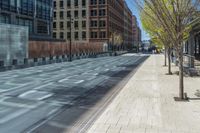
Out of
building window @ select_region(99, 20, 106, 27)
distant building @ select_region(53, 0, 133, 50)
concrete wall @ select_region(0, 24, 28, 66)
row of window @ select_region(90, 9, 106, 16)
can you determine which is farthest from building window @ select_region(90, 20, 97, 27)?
concrete wall @ select_region(0, 24, 28, 66)

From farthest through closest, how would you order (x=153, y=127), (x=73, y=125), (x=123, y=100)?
(x=123, y=100) → (x=73, y=125) → (x=153, y=127)

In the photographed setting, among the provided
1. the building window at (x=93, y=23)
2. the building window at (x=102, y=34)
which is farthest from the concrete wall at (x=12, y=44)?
the building window at (x=93, y=23)

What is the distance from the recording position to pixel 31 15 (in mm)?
63625

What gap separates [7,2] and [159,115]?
163ft

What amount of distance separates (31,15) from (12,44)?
2954cm

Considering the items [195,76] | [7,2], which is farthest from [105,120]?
[7,2]

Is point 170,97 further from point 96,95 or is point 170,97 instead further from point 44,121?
point 44,121

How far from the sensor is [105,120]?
9.54 m

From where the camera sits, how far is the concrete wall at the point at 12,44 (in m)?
33.5

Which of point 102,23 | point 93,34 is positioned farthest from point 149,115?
point 93,34

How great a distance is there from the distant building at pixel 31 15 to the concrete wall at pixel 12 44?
18037mm

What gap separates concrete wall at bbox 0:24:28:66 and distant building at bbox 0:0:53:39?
1804 centimetres

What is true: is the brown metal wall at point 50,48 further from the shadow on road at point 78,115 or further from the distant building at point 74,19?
the distant building at point 74,19

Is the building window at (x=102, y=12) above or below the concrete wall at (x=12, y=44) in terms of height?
above
